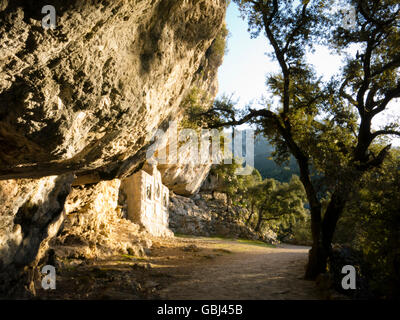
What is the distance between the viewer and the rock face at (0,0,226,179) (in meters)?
3.05

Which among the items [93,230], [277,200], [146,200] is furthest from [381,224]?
[277,200]

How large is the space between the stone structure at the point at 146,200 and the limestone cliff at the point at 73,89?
923 centimetres

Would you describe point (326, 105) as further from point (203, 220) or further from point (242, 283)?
point (203, 220)

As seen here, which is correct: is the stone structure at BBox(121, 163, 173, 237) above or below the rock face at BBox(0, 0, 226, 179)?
below

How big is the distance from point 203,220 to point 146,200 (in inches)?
498

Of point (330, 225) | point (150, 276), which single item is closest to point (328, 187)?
point (330, 225)

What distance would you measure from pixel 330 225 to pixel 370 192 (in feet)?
6.98

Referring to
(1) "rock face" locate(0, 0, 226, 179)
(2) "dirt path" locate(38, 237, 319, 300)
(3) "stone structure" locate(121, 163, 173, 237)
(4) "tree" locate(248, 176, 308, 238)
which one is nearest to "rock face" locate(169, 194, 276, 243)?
(4) "tree" locate(248, 176, 308, 238)

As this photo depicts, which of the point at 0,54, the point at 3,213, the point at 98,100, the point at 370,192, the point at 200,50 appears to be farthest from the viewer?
the point at 200,50

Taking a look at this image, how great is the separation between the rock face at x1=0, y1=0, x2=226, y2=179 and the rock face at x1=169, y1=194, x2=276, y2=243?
2120cm

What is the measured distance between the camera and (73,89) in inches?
151

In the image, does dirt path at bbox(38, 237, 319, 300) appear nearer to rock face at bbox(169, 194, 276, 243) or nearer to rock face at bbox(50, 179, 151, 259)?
rock face at bbox(50, 179, 151, 259)

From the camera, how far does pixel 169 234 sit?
67.7 ft
